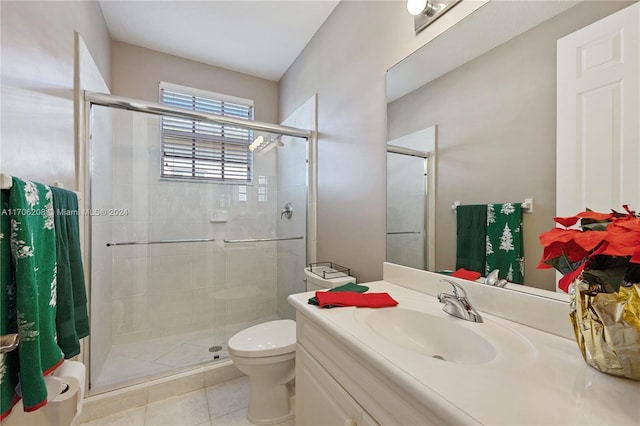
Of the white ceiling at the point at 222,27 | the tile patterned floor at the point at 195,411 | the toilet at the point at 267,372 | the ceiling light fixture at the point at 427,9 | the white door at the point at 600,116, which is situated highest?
the white ceiling at the point at 222,27

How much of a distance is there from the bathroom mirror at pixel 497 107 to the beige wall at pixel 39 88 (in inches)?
59.3

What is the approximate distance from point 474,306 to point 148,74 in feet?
9.83

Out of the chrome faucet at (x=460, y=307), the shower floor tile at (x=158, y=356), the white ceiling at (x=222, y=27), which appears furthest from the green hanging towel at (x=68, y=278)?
the white ceiling at (x=222, y=27)

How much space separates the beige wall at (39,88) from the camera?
2.79 feet

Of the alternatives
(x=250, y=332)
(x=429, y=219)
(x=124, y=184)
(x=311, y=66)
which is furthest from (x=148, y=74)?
(x=429, y=219)

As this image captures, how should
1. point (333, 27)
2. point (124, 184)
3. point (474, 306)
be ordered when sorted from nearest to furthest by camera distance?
point (474, 306), point (333, 27), point (124, 184)

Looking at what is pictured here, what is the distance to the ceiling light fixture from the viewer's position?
44.9 inches

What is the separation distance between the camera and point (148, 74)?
2.40 metres

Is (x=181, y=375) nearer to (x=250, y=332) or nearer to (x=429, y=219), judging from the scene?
(x=250, y=332)

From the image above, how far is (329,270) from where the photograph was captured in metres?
1.91

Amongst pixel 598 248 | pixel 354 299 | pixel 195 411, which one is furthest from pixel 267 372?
pixel 598 248

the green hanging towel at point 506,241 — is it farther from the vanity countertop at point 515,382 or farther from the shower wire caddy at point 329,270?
the shower wire caddy at point 329,270

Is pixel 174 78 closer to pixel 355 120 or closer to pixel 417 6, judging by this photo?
pixel 355 120

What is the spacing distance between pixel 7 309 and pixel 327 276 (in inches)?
53.4
